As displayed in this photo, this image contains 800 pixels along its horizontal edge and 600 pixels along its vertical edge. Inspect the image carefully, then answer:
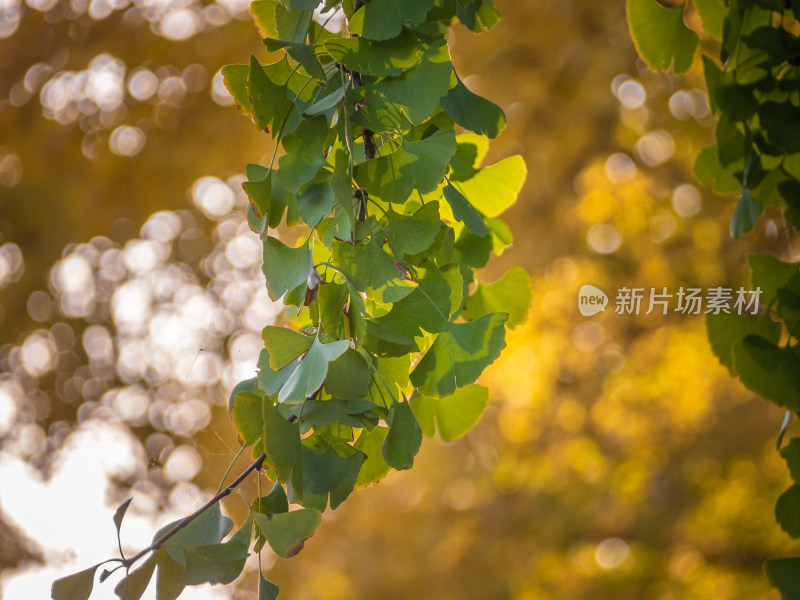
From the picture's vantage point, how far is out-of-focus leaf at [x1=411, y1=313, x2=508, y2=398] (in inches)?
16.3

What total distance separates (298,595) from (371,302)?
7.05 feet

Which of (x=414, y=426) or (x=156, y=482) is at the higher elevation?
(x=156, y=482)

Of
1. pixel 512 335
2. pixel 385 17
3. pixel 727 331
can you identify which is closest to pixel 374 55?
pixel 385 17

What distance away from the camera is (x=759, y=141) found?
2.28 feet

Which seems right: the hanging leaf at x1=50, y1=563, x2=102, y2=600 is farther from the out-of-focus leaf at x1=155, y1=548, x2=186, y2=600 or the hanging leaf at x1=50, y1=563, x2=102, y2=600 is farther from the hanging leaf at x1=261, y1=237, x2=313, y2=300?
the hanging leaf at x1=261, y1=237, x2=313, y2=300

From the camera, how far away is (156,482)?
1852 mm

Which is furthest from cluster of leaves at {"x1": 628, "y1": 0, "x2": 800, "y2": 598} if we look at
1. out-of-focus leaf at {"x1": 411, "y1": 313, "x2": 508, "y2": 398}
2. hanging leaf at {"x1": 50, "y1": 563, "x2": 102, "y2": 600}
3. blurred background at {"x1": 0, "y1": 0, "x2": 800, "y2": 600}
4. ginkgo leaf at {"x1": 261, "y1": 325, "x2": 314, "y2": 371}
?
blurred background at {"x1": 0, "y1": 0, "x2": 800, "y2": 600}

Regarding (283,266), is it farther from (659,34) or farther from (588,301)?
(588,301)

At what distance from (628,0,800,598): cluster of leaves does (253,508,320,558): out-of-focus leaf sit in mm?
454

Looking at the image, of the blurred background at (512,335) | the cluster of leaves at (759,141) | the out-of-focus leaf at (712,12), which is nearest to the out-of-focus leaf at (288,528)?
the cluster of leaves at (759,141)

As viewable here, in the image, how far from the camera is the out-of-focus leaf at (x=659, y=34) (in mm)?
679

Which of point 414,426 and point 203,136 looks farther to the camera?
point 203,136

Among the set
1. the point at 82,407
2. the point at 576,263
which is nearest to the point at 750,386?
the point at 576,263

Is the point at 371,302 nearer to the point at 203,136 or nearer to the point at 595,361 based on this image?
the point at 203,136
